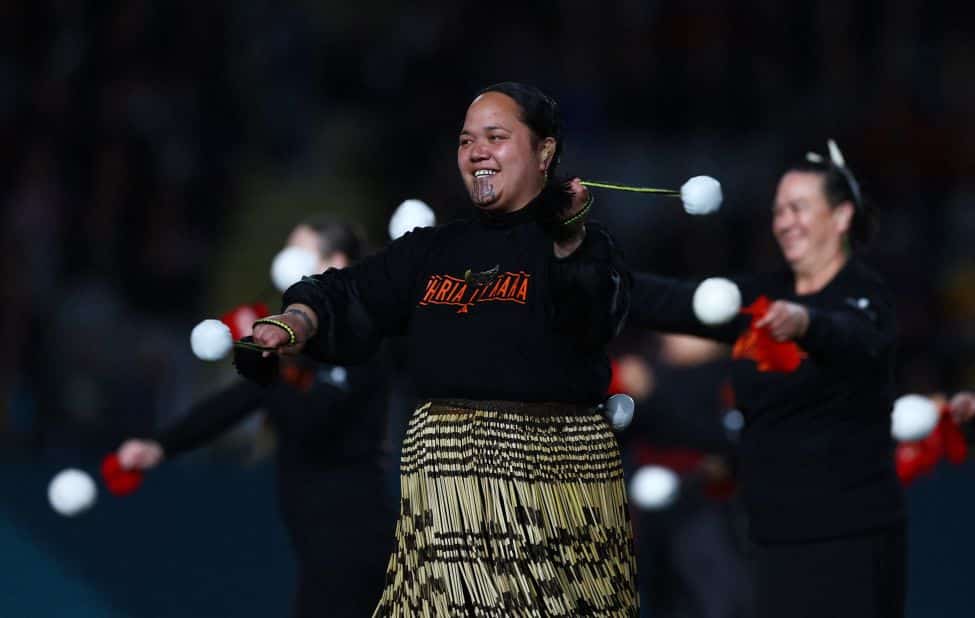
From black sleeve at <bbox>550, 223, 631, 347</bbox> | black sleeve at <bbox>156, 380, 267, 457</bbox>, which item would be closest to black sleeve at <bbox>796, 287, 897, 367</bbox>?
black sleeve at <bbox>550, 223, 631, 347</bbox>

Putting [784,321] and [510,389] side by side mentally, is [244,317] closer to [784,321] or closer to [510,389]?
[510,389]

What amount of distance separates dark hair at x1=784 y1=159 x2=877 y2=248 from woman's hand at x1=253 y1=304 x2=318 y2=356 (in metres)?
1.39

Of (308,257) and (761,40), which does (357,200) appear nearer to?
(761,40)

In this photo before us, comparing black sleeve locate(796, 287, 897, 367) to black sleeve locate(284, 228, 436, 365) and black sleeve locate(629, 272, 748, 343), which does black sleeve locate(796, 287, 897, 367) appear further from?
black sleeve locate(284, 228, 436, 365)

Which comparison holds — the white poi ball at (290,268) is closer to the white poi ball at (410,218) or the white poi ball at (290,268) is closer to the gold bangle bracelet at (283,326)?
the white poi ball at (410,218)

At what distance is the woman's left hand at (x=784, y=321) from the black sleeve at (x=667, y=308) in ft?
1.89

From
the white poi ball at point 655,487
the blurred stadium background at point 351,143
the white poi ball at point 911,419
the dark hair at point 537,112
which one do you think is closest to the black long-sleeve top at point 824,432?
the white poi ball at point 911,419

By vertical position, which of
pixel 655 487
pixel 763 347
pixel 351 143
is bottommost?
pixel 655 487

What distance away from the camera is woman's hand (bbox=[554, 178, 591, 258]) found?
2396 mm

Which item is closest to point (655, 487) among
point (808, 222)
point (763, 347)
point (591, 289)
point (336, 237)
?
point (808, 222)

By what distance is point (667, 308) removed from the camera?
3.26m

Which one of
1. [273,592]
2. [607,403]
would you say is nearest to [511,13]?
[273,592]

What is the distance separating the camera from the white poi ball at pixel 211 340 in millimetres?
2428

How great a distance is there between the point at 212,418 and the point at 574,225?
71.3 inches
